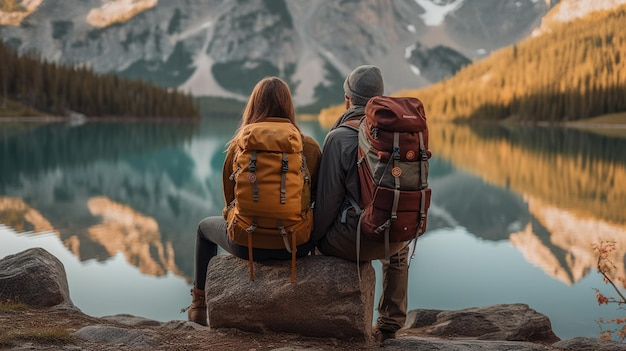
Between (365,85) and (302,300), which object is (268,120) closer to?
(365,85)

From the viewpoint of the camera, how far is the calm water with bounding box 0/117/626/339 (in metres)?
15.0

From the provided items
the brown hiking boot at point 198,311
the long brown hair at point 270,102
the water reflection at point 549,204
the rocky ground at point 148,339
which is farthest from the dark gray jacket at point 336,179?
the water reflection at point 549,204

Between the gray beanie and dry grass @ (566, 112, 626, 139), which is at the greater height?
the gray beanie

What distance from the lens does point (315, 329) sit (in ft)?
24.8

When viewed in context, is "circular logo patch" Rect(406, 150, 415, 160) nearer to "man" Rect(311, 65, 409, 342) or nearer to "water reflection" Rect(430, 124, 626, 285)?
"man" Rect(311, 65, 409, 342)

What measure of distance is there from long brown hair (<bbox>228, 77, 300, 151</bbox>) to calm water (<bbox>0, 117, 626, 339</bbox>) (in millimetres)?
7106

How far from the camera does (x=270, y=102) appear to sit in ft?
24.5

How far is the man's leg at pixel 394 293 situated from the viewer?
7.66 m

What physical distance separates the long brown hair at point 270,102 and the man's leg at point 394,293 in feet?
6.96

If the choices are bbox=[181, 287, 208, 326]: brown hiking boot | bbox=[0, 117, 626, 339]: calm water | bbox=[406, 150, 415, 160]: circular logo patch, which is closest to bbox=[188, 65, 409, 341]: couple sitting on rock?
bbox=[406, 150, 415, 160]: circular logo patch

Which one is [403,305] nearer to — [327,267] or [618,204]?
[327,267]

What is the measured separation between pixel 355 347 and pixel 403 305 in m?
0.86

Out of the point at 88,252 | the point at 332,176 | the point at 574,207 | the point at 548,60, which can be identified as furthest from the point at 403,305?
the point at 548,60

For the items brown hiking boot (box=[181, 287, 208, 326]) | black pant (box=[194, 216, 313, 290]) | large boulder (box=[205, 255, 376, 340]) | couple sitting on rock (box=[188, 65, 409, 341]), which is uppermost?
couple sitting on rock (box=[188, 65, 409, 341])
